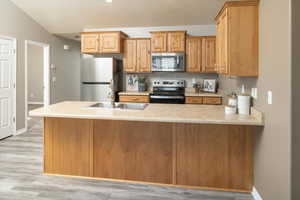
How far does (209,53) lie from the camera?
506 cm

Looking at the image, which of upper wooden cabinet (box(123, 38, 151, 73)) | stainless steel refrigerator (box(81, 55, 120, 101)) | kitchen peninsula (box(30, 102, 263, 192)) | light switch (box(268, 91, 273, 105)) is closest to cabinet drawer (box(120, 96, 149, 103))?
stainless steel refrigerator (box(81, 55, 120, 101))

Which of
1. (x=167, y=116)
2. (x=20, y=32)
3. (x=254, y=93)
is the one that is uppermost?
(x=20, y=32)

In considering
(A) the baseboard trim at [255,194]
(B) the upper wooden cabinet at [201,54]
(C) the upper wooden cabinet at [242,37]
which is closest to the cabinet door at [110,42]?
(B) the upper wooden cabinet at [201,54]

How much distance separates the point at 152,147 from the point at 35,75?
7.84 m

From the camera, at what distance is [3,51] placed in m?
4.54

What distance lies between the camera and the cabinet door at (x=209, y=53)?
5043mm

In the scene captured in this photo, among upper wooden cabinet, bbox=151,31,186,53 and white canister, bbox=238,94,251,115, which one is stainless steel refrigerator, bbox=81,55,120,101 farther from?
white canister, bbox=238,94,251,115

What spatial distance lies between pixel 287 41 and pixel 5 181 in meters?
3.27

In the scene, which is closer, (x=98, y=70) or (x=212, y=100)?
(x=212, y=100)

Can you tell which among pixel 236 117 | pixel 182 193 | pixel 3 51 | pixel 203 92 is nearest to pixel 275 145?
pixel 236 117

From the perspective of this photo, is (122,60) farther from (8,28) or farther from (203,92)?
(8,28)

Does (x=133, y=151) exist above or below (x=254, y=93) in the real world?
below

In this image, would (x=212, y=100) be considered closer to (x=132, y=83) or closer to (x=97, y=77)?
(x=132, y=83)

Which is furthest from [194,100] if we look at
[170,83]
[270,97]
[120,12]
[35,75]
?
[35,75]
